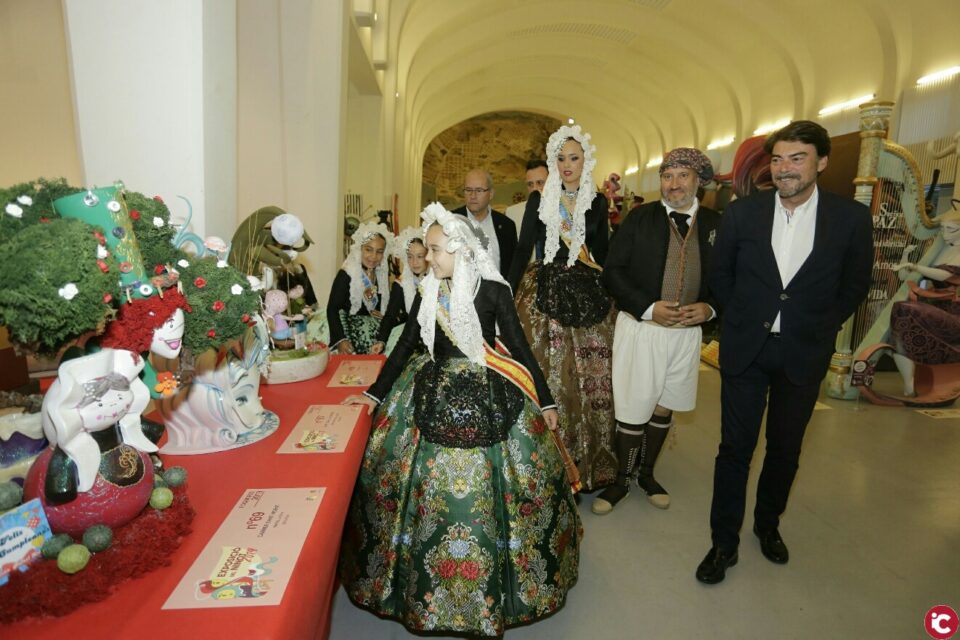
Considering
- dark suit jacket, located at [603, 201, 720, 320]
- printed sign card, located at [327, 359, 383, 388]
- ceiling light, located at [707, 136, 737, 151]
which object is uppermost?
ceiling light, located at [707, 136, 737, 151]

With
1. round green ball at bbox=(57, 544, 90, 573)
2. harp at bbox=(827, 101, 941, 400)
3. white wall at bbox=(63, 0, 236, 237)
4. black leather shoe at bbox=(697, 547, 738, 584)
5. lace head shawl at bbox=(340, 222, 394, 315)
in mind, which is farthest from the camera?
harp at bbox=(827, 101, 941, 400)

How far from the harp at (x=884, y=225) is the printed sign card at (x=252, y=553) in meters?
6.11

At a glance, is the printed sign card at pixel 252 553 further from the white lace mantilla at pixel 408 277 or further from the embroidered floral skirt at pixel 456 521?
the white lace mantilla at pixel 408 277

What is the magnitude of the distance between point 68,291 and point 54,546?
22.2 inches

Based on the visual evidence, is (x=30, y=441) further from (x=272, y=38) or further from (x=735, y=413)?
(x=272, y=38)

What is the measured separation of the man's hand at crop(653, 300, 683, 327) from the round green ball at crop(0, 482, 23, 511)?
2764 mm

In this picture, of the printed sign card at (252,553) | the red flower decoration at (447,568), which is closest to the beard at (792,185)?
the red flower decoration at (447,568)

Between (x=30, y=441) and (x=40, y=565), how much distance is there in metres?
0.36

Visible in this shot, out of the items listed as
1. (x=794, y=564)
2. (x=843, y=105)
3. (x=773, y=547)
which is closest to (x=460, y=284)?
(x=773, y=547)

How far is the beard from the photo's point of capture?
2.38m

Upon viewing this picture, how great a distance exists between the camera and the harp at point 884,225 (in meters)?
5.48

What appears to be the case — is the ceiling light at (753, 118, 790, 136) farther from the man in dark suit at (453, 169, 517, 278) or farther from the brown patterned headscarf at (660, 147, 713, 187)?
the brown patterned headscarf at (660, 147, 713, 187)

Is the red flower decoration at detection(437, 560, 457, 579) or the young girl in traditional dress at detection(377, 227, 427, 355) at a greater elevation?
the young girl in traditional dress at detection(377, 227, 427, 355)

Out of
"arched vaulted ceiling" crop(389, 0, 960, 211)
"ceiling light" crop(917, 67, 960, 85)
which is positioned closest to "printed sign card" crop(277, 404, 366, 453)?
"arched vaulted ceiling" crop(389, 0, 960, 211)
